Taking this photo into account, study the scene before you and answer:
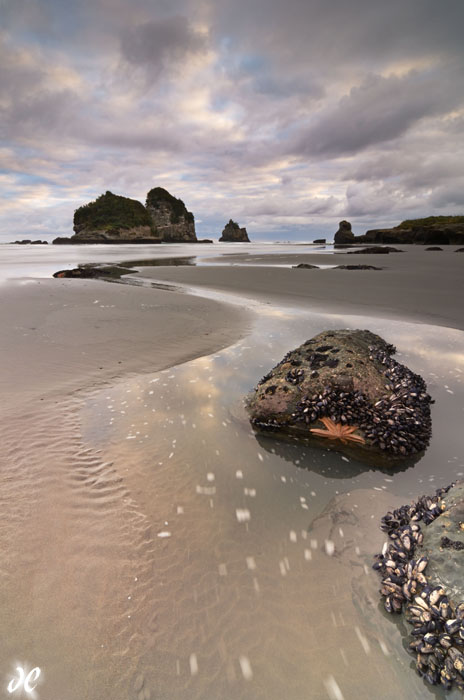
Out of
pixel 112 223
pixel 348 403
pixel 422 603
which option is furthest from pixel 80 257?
pixel 112 223

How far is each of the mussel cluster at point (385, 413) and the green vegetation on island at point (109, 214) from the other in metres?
132

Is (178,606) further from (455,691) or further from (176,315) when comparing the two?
(176,315)

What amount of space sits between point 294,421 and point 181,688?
279 centimetres

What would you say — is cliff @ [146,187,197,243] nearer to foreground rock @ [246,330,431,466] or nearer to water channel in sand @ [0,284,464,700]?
foreground rock @ [246,330,431,466]

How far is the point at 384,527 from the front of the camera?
2.78 m

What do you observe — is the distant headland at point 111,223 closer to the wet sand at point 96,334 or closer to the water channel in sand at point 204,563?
the wet sand at point 96,334

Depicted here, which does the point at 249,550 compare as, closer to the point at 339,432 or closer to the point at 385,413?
the point at 339,432

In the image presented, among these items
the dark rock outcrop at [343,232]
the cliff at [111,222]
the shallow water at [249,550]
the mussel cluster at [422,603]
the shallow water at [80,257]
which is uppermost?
the cliff at [111,222]

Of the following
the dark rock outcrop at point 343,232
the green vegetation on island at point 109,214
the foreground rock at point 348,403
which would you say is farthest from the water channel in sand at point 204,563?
the green vegetation on island at point 109,214

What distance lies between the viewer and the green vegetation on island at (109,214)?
12219cm

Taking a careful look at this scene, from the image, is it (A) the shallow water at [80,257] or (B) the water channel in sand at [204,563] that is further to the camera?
(A) the shallow water at [80,257]

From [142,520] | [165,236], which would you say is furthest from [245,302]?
[165,236]

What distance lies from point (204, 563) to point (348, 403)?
8.37ft

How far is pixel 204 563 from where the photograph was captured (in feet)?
8.29
